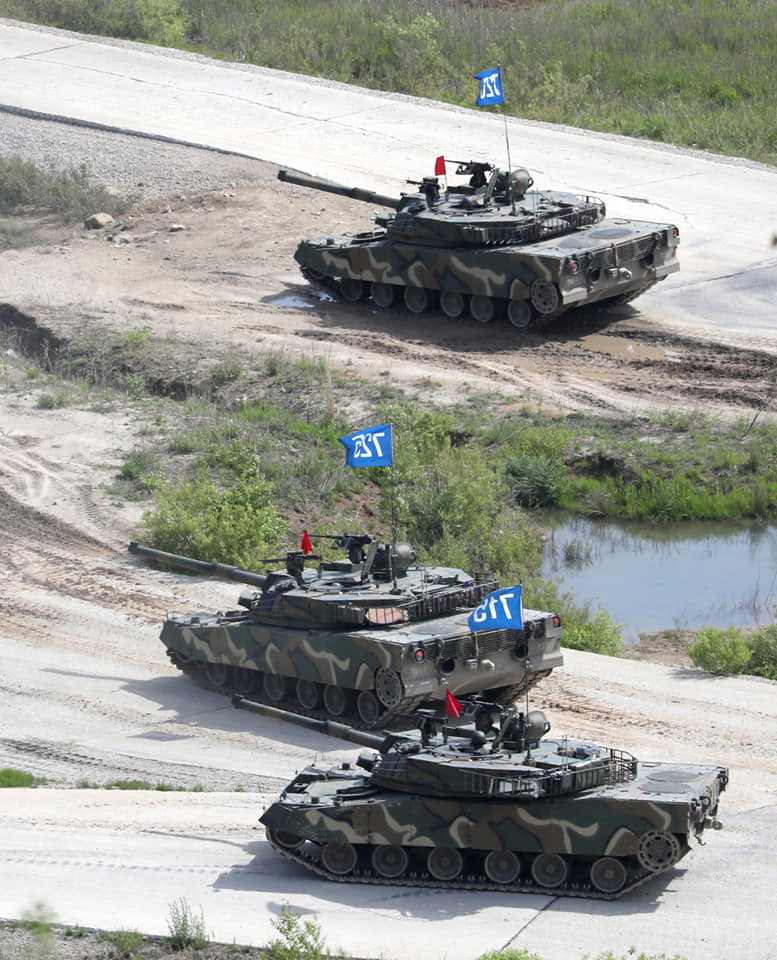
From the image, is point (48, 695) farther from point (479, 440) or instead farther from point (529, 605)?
point (479, 440)

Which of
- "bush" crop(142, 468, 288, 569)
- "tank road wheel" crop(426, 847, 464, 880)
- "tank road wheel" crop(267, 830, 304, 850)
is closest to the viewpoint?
"tank road wheel" crop(426, 847, 464, 880)

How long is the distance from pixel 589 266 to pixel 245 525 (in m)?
8.95

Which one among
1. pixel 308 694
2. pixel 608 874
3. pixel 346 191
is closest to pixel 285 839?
pixel 608 874

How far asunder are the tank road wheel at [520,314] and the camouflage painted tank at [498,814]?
15617 millimetres

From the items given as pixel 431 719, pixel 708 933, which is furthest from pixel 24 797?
pixel 708 933

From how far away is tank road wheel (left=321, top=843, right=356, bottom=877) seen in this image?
14805mm

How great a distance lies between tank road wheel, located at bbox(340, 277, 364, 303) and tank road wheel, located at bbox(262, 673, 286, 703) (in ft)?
48.4

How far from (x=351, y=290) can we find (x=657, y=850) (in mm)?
20671

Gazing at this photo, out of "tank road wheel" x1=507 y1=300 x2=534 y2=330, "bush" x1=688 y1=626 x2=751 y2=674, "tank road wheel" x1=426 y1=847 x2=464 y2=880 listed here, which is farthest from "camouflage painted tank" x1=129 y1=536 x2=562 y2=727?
"tank road wheel" x1=507 y1=300 x2=534 y2=330

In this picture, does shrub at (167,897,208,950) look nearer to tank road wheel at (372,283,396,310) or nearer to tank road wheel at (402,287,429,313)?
tank road wheel at (402,287,429,313)

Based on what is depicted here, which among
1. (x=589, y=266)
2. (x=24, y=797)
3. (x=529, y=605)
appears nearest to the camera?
(x=24, y=797)

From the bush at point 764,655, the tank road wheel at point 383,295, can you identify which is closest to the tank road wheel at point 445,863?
the bush at point 764,655

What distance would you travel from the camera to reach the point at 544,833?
554 inches

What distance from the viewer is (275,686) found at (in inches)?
758
